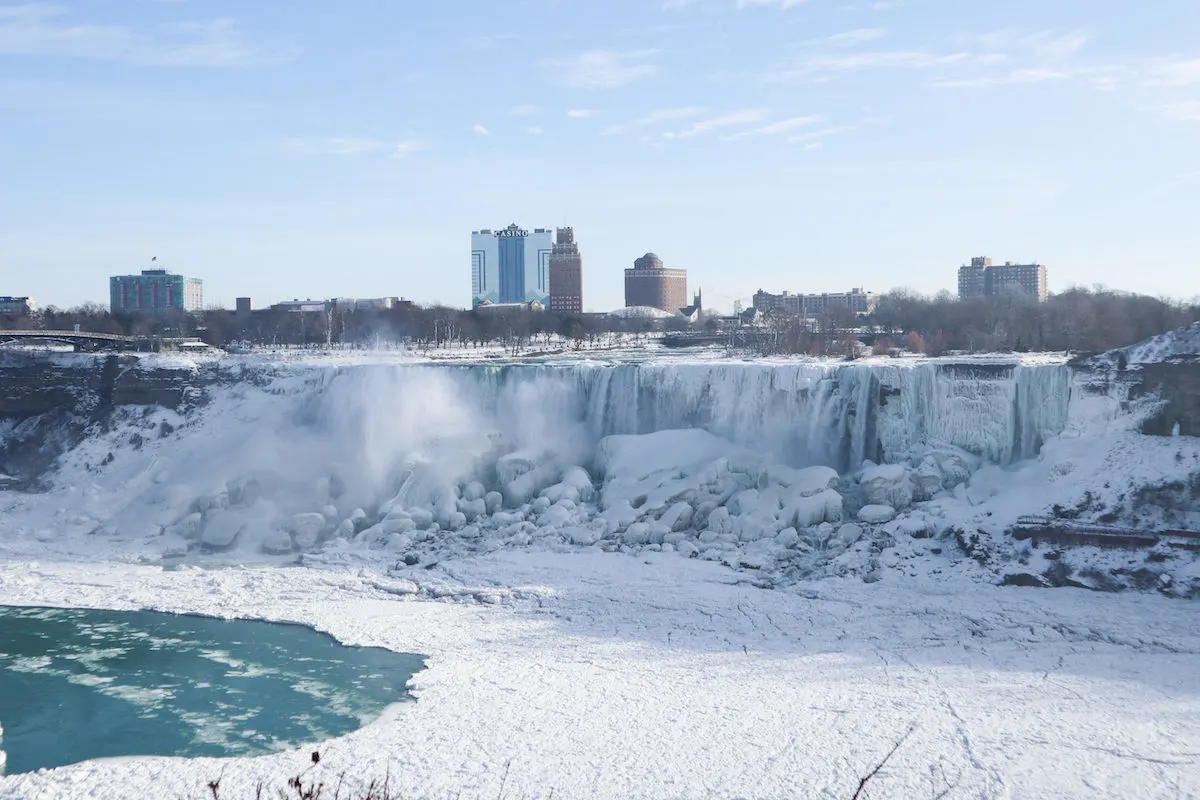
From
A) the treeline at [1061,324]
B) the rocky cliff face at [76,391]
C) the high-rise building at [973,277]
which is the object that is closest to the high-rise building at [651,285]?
the high-rise building at [973,277]

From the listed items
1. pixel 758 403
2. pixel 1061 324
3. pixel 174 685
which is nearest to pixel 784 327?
pixel 1061 324

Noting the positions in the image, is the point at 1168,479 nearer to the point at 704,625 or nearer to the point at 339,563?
the point at 704,625

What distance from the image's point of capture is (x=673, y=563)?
21.0 meters

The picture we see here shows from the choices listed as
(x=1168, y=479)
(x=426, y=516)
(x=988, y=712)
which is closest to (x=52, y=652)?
(x=426, y=516)

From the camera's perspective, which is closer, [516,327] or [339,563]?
[339,563]

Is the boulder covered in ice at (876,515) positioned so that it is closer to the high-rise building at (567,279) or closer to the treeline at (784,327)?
the treeline at (784,327)

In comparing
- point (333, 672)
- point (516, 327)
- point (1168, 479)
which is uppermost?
point (516, 327)

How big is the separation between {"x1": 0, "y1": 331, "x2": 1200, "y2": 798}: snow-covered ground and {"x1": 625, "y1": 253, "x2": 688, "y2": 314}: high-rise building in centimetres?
13315

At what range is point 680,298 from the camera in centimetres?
17362

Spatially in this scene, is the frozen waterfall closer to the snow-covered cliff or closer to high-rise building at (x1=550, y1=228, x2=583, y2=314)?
the snow-covered cliff

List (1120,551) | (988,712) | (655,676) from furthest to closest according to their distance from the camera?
(1120,551), (655,676), (988,712)

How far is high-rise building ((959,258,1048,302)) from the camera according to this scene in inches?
4953

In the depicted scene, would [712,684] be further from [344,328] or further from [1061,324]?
[344,328]

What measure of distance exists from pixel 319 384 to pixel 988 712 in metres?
23.5
